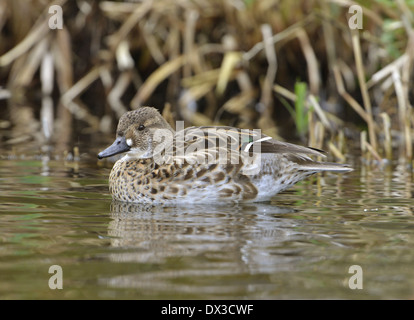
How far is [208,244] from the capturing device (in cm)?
Result: 437

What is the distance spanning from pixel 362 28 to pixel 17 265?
7.81 metres

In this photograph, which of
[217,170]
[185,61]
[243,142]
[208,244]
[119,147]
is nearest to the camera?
[208,244]

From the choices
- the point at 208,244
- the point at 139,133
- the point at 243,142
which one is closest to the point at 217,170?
the point at 243,142

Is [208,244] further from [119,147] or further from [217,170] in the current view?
[119,147]

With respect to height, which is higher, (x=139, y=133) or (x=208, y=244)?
(x=139, y=133)

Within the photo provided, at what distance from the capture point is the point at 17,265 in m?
3.89

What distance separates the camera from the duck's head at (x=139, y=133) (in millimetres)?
6133

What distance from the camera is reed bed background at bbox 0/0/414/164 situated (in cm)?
1114

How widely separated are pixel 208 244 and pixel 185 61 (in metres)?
7.81

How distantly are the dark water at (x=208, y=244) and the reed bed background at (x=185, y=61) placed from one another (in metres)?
4.34

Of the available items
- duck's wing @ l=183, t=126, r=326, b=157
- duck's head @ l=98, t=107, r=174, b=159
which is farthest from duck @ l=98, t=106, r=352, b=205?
duck's head @ l=98, t=107, r=174, b=159

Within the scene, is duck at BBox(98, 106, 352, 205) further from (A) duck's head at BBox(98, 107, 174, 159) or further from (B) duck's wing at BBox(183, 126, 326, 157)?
(A) duck's head at BBox(98, 107, 174, 159)

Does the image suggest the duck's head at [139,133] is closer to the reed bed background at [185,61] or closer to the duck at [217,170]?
the duck at [217,170]

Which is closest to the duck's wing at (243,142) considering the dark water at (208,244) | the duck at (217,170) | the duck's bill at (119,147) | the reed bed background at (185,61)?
the duck at (217,170)
